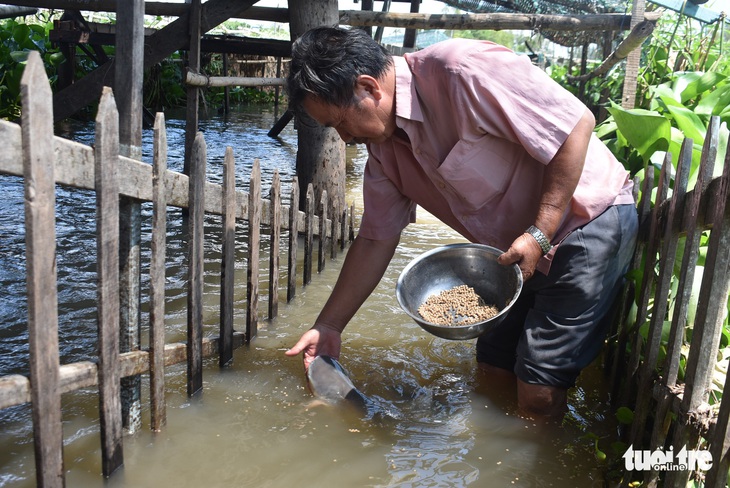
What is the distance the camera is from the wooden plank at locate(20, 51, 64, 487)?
1.75 m

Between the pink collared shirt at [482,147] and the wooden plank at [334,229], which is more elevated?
the pink collared shirt at [482,147]

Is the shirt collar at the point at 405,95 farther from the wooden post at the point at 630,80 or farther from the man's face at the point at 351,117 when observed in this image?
the wooden post at the point at 630,80

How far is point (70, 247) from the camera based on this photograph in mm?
4977

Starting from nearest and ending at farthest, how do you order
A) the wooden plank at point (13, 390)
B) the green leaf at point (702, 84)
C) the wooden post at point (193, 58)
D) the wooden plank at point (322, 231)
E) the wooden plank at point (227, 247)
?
the wooden plank at point (13, 390), the wooden plank at point (227, 247), the green leaf at point (702, 84), the wooden plank at point (322, 231), the wooden post at point (193, 58)

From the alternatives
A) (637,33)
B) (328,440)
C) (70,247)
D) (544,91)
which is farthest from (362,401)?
(637,33)

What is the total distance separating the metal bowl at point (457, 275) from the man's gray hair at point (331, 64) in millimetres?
695

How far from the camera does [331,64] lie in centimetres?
231

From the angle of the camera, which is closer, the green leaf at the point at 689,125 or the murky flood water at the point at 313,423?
the murky flood water at the point at 313,423

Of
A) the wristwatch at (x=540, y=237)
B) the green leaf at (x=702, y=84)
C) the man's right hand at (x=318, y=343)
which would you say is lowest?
the man's right hand at (x=318, y=343)

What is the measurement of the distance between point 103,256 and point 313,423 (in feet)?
3.84

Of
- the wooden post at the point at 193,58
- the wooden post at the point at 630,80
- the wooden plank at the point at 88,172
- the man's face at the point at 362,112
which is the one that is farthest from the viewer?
the wooden post at the point at 193,58

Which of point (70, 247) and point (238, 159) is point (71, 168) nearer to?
point (70, 247)

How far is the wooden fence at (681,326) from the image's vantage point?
202 centimetres

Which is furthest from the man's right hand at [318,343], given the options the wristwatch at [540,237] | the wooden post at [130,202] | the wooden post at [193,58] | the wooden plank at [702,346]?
the wooden post at [193,58]
